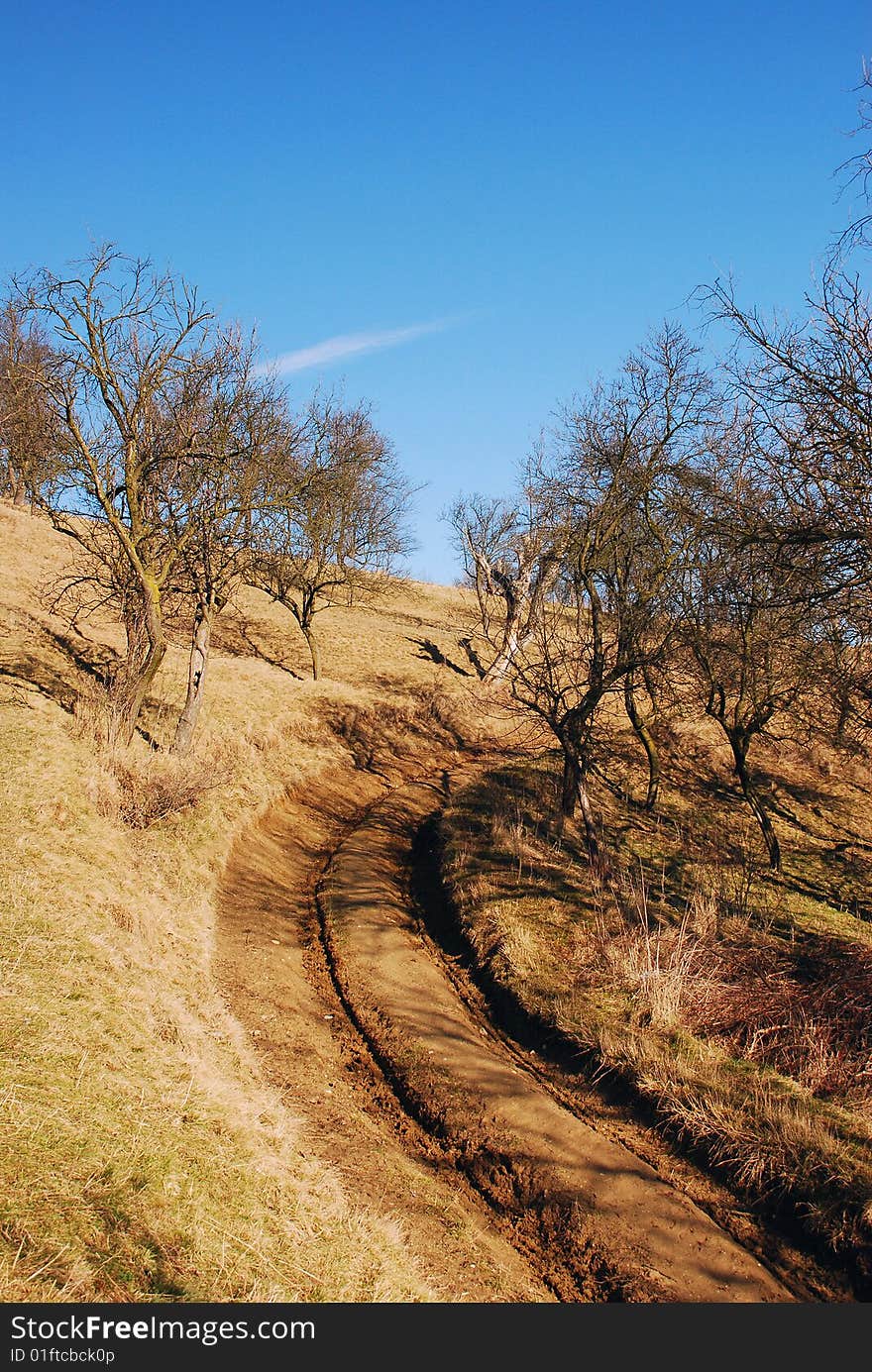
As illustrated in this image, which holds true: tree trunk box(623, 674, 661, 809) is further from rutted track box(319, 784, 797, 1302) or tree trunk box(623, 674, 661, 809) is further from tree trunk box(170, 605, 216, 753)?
tree trunk box(170, 605, 216, 753)

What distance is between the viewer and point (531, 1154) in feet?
23.1

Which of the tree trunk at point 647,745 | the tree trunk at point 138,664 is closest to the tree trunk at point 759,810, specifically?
the tree trunk at point 647,745

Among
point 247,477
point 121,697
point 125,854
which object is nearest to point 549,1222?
point 125,854

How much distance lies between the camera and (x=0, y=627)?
19234 mm

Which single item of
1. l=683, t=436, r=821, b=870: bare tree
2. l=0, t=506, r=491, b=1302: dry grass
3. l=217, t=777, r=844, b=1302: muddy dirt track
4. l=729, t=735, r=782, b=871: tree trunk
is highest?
l=683, t=436, r=821, b=870: bare tree

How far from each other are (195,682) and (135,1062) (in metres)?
10.7

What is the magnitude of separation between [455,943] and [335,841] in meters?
4.65

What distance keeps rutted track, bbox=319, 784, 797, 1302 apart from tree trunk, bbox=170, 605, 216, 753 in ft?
18.5

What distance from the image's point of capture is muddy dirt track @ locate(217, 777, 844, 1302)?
19.1ft

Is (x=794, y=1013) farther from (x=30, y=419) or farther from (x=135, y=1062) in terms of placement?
(x=30, y=419)

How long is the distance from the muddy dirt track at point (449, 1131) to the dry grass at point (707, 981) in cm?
57

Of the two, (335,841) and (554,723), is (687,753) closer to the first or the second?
(554,723)

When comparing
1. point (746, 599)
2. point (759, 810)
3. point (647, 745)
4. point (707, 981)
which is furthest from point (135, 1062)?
point (647, 745)

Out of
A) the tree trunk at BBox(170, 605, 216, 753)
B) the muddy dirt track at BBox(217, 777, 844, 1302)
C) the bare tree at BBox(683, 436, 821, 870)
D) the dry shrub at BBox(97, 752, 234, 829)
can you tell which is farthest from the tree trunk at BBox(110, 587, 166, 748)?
the bare tree at BBox(683, 436, 821, 870)
